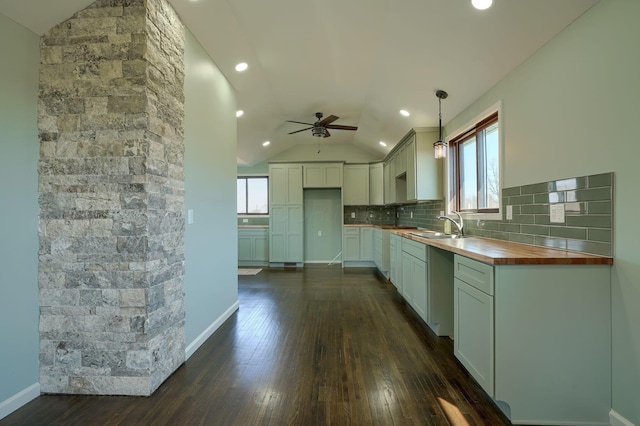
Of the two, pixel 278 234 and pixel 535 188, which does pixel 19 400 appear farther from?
pixel 278 234

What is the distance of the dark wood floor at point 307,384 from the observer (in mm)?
1744

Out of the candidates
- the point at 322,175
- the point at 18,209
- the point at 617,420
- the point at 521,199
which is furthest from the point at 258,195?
the point at 617,420

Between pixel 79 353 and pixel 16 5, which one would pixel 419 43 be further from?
pixel 79 353

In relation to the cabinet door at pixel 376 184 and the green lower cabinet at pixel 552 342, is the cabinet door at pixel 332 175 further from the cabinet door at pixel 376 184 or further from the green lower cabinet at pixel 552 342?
the green lower cabinet at pixel 552 342

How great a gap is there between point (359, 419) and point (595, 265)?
1.55 metres

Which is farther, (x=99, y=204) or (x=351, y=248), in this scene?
(x=351, y=248)

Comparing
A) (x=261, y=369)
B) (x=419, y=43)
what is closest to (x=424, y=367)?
(x=261, y=369)

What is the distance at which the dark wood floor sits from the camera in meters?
1.74

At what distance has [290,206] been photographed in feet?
22.1

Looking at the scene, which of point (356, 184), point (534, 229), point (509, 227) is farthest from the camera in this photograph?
point (356, 184)

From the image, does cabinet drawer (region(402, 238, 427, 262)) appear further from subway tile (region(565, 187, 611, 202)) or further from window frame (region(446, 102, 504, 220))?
subway tile (region(565, 187, 611, 202))

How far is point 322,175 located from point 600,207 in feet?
17.7

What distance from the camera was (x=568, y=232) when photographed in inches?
76.0

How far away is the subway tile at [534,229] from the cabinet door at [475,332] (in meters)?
0.67
